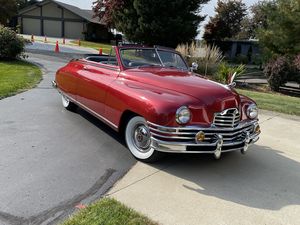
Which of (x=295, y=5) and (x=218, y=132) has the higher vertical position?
(x=295, y=5)

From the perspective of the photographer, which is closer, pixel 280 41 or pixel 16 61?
pixel 16 61

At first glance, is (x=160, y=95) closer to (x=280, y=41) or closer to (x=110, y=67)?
(x=110, y=67)

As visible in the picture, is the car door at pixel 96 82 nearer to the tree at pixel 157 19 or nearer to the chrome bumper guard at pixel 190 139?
the chrome bumper guard at pixel 190 139

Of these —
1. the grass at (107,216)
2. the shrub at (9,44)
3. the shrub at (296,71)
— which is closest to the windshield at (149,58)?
the grass at (107,216)

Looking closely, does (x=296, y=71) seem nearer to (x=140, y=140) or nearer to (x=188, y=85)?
(x=188, y=85)

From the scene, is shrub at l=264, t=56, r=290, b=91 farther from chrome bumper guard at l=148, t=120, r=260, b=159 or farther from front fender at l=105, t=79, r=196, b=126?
chrome bumper guard at l=148, t=120, r=260, b=159

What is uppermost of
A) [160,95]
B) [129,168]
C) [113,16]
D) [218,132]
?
[113,16]

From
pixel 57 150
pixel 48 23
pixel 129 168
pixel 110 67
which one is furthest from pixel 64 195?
pixel 48 23

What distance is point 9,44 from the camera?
50.3 feet

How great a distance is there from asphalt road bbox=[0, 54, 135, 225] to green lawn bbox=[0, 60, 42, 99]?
1.89 m

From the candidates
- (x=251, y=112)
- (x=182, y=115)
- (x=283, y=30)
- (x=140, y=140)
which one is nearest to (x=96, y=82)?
(x=140, y=140)

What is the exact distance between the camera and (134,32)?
21.5 meters

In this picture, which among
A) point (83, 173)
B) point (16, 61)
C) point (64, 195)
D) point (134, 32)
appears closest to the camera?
point (64, 195)

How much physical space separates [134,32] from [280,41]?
27.6 feet
